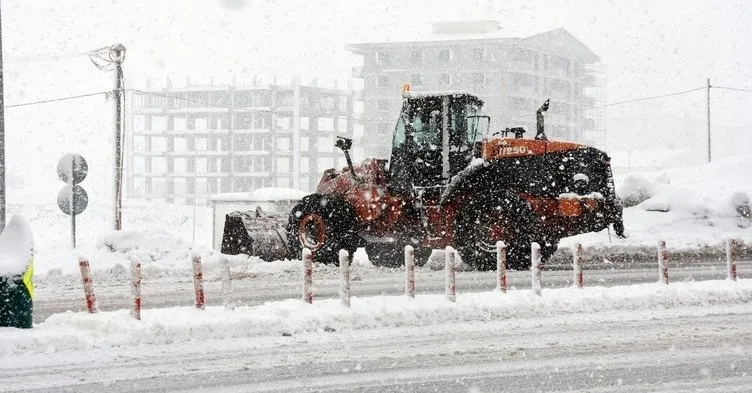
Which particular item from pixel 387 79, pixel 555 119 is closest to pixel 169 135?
pixel 387 79

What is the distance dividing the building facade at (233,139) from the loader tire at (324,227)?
72456 mm

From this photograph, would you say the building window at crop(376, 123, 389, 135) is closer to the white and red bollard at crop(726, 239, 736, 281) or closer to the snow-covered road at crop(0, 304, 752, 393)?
the white and red bollard at crop(726, 239, 736, 281)

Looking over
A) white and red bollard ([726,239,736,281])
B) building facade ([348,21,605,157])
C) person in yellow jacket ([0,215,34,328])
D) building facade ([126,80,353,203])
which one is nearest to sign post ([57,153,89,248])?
person in yellow jacket ([0,215,34,328])

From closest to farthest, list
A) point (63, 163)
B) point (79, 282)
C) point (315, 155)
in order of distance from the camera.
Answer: point (79, 282) < point (63, 163) < point (315, 155)

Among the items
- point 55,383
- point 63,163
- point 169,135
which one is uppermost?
point 169,135

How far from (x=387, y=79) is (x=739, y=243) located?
64451 mm

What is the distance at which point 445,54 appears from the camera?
85.5 meters

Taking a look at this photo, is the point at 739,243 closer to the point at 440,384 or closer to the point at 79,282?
the point at 79,282

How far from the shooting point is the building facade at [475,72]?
84.4m

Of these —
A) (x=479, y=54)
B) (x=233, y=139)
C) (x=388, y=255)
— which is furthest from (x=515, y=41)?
(x=388, y=255)

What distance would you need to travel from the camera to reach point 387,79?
286ft

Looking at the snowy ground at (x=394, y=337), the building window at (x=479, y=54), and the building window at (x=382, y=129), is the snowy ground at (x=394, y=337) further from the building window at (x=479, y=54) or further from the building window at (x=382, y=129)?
the building window at (x=479, y=54)

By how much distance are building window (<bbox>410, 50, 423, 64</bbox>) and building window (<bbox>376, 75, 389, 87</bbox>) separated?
9.75 ft

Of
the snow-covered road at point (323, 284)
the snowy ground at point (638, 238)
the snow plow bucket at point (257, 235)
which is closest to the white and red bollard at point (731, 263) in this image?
the snow-covered road at point (323, 284)
